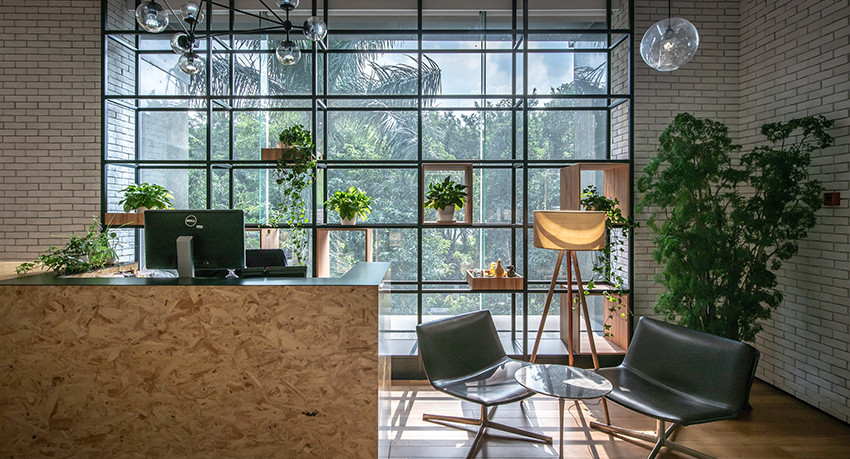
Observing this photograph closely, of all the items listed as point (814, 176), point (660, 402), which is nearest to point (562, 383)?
point (660, 402)

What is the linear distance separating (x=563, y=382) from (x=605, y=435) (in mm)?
786

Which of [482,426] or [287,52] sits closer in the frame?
[287,52]

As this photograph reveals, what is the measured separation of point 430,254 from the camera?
4500 mm

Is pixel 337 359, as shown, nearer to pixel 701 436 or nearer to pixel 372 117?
pixel 701 436

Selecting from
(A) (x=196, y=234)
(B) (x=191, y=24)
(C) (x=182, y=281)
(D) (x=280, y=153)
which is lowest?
(C) (x=182, y=281)

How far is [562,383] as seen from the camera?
8.21 feet

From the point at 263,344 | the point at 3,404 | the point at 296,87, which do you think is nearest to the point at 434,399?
the point at 263,344

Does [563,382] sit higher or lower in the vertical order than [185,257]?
lower

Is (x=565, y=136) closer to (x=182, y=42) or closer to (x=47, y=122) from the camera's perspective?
(x=182, y=42)

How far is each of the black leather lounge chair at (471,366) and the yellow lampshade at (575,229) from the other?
0.81 metres

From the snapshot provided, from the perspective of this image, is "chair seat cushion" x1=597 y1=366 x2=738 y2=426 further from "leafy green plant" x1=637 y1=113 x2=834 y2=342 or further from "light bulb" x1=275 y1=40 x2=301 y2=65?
"light bulb" x1=275 y1=40 x2=301 y2=65

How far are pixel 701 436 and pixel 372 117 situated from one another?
155 inches

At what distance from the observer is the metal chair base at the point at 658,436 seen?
102 inches

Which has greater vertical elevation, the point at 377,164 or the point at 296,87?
the point at 296,87
